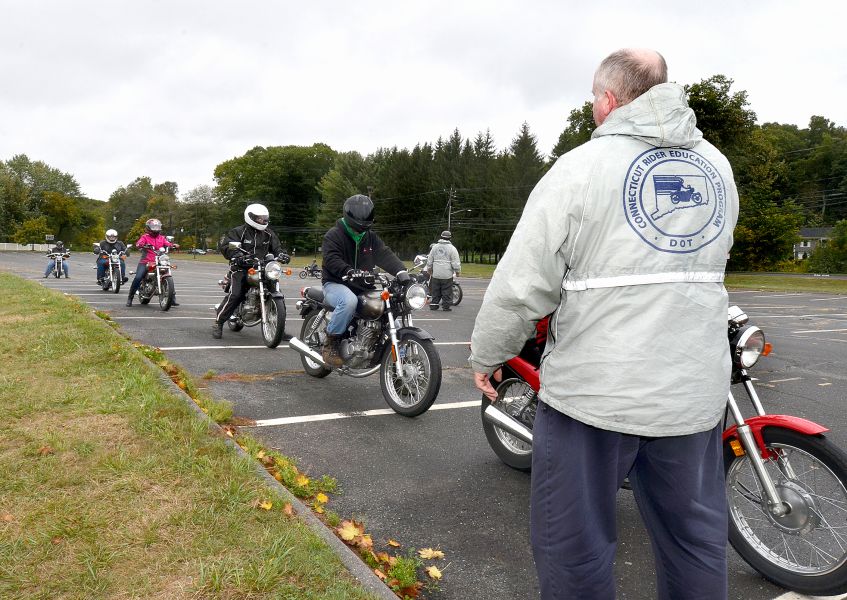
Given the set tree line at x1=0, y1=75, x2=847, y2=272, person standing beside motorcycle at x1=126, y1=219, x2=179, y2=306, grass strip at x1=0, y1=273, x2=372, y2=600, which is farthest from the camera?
tree line at x1=0, y1=75, x2=847, y2=272

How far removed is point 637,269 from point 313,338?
5070mm

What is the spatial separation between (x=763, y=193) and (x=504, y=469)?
51924 millimetres

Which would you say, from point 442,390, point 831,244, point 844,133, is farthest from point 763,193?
point 844,133

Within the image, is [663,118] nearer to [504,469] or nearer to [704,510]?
[704,510]

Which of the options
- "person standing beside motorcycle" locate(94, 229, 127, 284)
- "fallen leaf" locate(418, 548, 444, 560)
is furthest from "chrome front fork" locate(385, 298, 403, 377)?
"person standing beside motorcycle" locate(94, 229, 127, 284)

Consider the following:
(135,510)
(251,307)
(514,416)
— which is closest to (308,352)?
(514,416)

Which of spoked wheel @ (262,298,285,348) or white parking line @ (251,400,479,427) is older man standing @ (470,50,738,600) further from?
spoked wheel @ (262,298,285,348)

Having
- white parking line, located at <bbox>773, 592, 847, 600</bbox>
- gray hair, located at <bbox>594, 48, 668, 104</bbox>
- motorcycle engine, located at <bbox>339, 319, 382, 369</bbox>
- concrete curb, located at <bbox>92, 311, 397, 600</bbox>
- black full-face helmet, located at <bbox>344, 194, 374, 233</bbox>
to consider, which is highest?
gray hair, located at <bbox>594, 48, 668, 104</bbox>

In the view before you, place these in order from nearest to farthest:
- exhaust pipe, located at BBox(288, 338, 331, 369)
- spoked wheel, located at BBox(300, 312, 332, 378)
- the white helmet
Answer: exhaust pipe, located at BBox(288, 338, 331, 369) → spoked wheel, located at BBox(300, 312, 332, 378) → the white helmet

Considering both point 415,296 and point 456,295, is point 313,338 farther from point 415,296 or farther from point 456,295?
point 456,295

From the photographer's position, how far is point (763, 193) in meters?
47.8

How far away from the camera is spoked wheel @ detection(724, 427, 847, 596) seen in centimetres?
262

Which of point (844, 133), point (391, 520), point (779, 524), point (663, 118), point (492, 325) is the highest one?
point (844, 133)

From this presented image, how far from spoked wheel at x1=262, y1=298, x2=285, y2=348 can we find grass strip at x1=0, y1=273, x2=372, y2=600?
11.1 feet
